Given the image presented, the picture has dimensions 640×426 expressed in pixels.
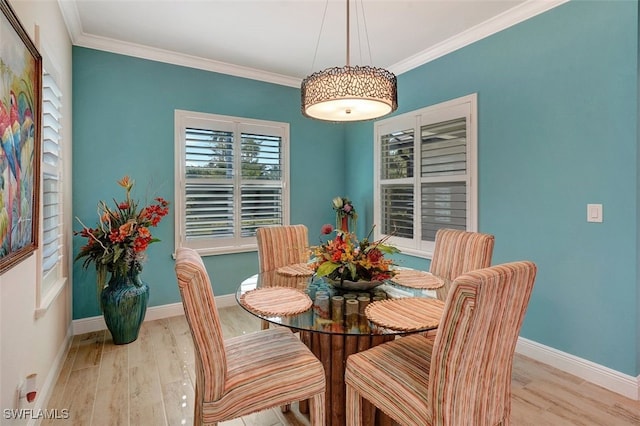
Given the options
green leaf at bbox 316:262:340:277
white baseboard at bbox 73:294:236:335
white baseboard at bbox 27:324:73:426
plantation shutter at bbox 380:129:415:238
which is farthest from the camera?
plantation shutter at bbox 380:129:415:238

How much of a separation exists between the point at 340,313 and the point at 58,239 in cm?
219

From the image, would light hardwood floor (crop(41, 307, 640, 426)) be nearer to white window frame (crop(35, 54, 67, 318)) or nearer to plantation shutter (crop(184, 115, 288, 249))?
white window frame (crop(35, 54, 67, 318))

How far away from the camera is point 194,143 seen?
11.8ft

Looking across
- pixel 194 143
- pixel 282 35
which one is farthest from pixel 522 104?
pixel 194 143

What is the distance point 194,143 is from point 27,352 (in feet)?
7.79

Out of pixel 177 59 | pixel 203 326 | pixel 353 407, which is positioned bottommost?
pixel 353 407

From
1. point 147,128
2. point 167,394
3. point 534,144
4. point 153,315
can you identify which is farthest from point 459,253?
point 147,128

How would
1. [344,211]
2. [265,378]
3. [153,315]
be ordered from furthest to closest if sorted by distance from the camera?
[344,211]
[153,315]
[265,378]

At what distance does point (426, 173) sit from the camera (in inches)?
137

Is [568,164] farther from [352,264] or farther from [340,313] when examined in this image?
[340,313]

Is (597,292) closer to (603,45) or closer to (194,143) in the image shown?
(603,45)

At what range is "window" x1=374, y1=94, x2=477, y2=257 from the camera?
310 centimetres

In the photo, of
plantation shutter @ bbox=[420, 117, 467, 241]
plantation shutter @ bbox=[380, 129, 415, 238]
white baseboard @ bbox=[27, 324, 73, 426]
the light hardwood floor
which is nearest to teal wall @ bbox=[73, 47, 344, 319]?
white baseboard @ bbox=[27, 324, 73, 426]

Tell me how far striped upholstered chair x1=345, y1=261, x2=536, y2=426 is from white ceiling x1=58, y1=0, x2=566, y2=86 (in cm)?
232
